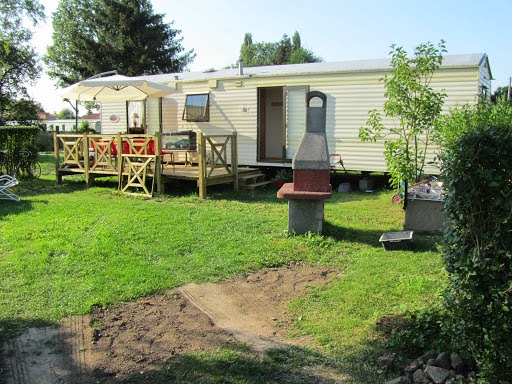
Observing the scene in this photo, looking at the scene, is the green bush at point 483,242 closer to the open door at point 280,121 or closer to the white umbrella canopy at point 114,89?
the open door at point 280,121

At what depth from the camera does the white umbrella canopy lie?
11078 millimetres

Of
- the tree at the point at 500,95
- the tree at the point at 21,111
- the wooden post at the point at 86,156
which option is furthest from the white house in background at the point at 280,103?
the tree at the point at 21,111

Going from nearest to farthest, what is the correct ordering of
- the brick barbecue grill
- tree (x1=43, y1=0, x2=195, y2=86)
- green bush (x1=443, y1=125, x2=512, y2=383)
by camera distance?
green bush (x1=443, y1=125, x2=512, y2=383) < the brick barbecue grill < tree (x1=43, y1=0, x2=195, y2=86)

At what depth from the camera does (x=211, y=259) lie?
5.61 meters

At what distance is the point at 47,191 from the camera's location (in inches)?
427

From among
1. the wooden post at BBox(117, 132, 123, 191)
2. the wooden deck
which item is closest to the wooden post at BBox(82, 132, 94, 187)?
the wooden deck

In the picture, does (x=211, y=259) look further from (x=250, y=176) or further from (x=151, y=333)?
(x=250, y=176)

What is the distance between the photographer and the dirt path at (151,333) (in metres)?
3.23

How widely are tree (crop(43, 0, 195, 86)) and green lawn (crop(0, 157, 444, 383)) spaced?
2008 centimetres

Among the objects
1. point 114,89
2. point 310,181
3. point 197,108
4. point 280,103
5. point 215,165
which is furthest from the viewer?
point 280,103

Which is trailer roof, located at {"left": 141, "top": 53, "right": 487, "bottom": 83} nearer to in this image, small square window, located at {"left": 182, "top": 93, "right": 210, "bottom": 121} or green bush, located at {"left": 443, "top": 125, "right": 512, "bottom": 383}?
small square window, located at {"left": 182, "top": 93, "right": 210, "bottom": 121}

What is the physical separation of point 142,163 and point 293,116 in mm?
3817

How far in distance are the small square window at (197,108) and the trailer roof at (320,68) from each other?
50cm

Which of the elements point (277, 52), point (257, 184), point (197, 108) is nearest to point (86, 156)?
point (197, 108)
